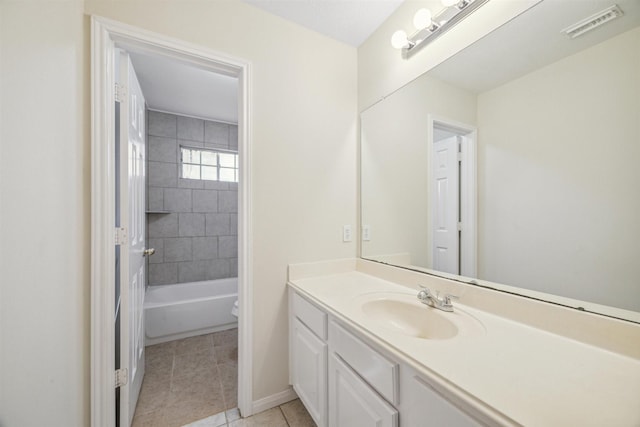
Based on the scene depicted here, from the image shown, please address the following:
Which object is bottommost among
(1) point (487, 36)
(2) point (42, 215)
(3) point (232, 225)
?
(3) point (232, 225)

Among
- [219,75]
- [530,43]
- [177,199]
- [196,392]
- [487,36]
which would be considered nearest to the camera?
[530,43]

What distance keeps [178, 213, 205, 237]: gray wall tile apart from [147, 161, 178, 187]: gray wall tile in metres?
0.43

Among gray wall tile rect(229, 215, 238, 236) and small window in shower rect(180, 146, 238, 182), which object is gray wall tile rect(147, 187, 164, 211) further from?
gray wall tile rect(229, 215, 238, 236)

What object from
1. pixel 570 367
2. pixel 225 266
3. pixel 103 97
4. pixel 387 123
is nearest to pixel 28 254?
pixel 103 97

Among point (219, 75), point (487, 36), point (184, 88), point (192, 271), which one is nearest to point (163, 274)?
point (192, 271)

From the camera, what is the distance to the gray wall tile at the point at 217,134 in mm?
3271

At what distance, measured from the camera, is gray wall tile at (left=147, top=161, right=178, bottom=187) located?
297 cm

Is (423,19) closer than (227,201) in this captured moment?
Yes

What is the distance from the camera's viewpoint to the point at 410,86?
1.44 m

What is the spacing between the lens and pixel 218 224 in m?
3.35

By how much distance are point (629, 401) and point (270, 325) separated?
4.67 ft

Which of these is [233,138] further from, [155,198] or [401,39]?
[401,39]

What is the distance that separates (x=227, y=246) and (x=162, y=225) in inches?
32.3

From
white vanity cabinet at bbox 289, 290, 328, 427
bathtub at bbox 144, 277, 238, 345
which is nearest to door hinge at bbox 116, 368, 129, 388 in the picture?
white vanity cabinet at bbox 289, 290, 328, 427
